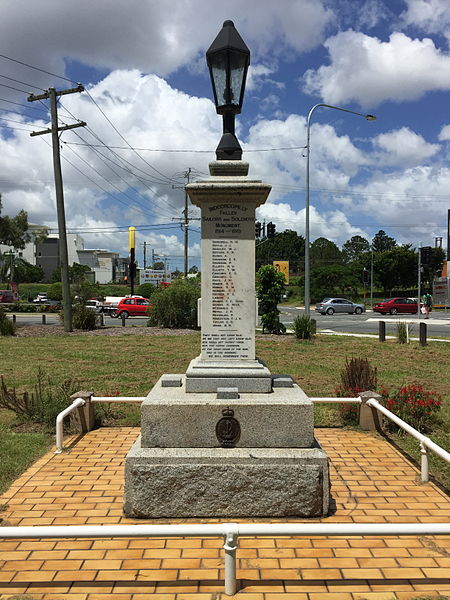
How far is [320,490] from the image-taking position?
4.14m

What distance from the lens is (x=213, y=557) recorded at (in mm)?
3543

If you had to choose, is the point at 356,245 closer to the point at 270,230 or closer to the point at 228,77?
the point at 270,230

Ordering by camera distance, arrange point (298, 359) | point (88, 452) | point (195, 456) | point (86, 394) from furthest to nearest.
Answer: point (298, 359) → point (86, 394) → point (88, 452) → point (195, 456)

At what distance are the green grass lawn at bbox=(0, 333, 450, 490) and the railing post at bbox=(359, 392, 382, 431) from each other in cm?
38

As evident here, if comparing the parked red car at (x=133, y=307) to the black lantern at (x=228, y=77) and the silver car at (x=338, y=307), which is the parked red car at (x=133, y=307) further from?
the black lantern at (x=228, y=77)

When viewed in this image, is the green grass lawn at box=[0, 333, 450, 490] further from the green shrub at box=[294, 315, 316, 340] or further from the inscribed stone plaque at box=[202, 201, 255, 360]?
the inscribed stone plaque at box=[202, 201, 255, 360]

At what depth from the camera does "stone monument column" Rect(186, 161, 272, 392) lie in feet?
15.7

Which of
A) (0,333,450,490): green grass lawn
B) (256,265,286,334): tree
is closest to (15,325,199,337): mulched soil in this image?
(0,333,450,490): green grass lawn

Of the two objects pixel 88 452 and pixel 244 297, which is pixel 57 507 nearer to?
pixel 88 452

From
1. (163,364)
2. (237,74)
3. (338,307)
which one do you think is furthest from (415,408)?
(338,307)

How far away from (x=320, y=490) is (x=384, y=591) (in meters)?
1.04

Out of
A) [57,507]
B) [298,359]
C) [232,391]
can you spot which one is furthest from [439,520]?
[298,359]

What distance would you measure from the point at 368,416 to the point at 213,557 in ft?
12.8

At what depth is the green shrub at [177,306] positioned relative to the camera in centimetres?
2275
